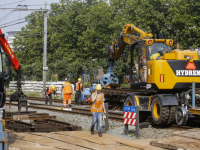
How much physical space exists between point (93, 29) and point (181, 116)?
3500 centimetres

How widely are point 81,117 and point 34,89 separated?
2396 centimetres

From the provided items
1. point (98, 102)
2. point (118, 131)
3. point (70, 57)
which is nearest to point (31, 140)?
point (98, 102)

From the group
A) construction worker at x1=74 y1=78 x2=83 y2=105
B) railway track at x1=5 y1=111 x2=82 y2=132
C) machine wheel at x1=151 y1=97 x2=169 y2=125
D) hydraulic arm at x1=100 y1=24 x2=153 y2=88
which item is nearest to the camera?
machine wheel at x1=151 y1=97 x2=169 y2=125

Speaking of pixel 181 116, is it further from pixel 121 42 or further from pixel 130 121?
pixel 121 42

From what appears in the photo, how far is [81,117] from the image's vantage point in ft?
56.4

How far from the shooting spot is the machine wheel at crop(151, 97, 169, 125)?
12555mm

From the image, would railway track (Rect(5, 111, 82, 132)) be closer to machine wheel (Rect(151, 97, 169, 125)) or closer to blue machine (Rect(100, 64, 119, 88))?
machine wheel (Rect(151, 97, 169, 125))

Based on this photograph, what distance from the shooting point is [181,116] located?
1221cm

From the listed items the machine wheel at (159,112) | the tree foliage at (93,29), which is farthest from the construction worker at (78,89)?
the machine wheel at (159,112)

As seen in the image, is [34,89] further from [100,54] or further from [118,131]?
[118,131]

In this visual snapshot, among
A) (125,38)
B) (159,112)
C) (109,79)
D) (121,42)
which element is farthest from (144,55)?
(109,79)

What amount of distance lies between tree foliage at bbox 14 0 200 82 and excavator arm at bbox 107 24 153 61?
949cm

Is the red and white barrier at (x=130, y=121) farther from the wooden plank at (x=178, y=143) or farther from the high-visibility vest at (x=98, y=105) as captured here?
the wooden plank at (x=178, y=143)

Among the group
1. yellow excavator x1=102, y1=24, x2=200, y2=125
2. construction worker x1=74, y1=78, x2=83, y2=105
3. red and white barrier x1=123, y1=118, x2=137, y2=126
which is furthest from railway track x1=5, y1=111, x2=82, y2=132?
construction worker x1=74, y1=78, x2=83, y2=105
